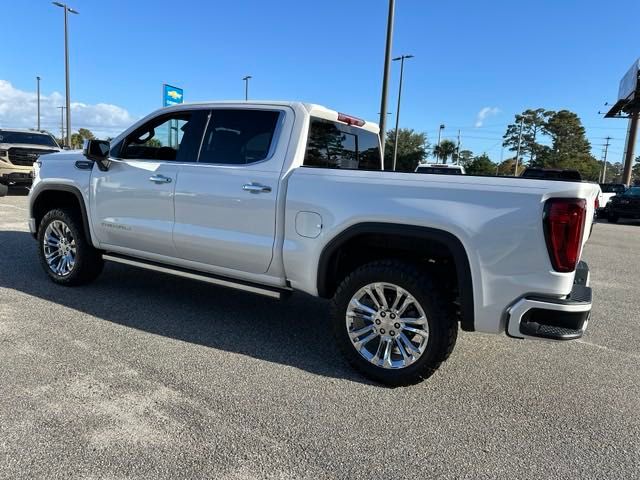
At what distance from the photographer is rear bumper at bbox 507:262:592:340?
2977mm

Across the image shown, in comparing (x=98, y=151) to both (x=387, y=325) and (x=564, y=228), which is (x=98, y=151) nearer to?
(x=387, y=325)

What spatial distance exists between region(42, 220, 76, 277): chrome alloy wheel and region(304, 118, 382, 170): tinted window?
112 inches

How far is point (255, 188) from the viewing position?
3930mm

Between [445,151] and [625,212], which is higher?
[445,151]

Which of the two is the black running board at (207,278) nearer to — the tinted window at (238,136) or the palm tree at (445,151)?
the tinted window at (238,136)

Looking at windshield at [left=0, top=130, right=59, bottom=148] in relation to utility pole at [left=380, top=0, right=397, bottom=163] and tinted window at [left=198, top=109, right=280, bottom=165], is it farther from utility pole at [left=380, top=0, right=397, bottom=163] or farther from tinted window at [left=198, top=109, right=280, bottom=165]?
tinted window at [left=198, top=109, right=280, bottom=165]

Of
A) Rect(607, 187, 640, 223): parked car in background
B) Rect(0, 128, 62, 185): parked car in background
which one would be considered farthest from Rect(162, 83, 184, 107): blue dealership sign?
Rect(607, 187, 640, 223): parked car in background

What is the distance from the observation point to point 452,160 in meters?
72.2

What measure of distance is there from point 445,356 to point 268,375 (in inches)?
48.1

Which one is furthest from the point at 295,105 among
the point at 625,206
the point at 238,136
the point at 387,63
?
the point at 625,206

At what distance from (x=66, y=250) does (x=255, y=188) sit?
2691 mm

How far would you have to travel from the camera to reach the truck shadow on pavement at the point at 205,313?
3.98 meters

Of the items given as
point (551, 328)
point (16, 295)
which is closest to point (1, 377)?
point (16, 295)

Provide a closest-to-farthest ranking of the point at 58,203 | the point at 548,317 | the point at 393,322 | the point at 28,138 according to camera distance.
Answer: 1. the point at 548,317
2. the point at 393,322
3. the point at 58,203
4. the point at 28,138
